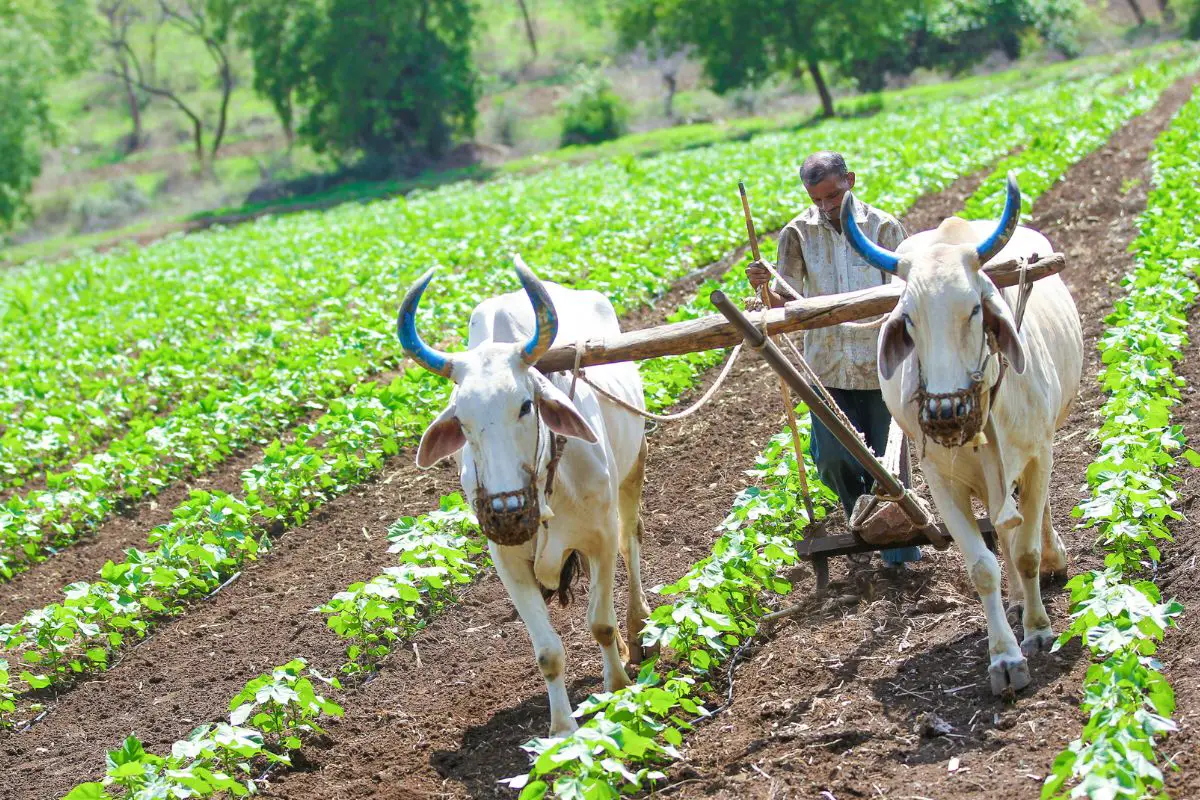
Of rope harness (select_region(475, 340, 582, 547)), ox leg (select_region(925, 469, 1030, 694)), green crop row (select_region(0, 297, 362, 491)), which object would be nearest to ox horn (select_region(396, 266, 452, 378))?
rope harness (select_region(475, 340, 582, 547))

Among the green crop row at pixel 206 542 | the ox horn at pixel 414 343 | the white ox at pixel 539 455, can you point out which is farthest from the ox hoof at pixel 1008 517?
the green crop row at pixel 206 542

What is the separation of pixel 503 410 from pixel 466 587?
2.87 m

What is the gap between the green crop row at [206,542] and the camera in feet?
24.9

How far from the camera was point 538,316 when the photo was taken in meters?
5.06

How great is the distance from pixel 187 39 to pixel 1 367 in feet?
174

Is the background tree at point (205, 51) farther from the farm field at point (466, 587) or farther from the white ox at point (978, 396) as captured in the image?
the white ox at point (978, 396)

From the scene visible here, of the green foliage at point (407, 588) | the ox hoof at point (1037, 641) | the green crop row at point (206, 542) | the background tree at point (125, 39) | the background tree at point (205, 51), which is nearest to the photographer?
the ox hoof at point (1037, 641)

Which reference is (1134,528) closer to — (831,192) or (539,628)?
(831,192)

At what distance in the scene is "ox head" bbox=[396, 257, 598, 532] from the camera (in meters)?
4.89

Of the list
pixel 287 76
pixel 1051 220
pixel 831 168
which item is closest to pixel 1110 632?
pixel 831 168

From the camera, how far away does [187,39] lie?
66188 millimetres

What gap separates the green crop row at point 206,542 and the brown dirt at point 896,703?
3.79m

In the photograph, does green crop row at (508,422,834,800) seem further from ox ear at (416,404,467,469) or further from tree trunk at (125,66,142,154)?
tree trunk at (125,66,142,154)

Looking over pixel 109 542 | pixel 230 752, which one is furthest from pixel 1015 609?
pixel 109 542
